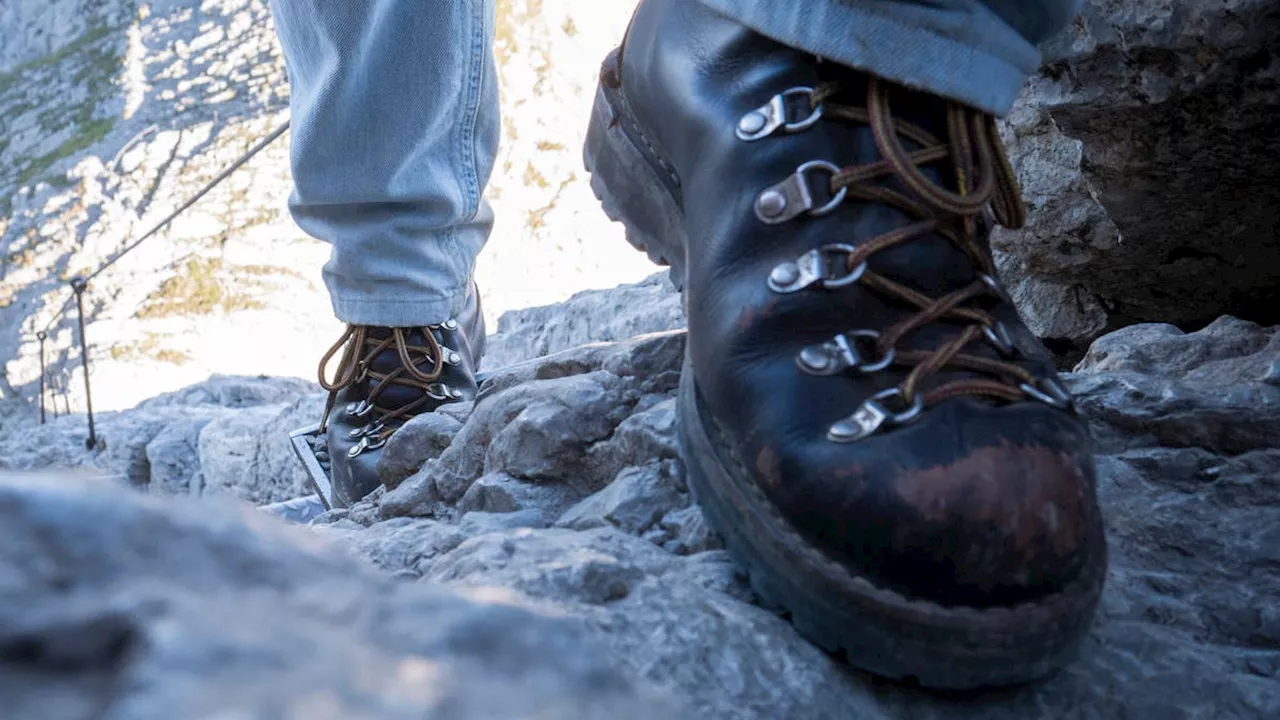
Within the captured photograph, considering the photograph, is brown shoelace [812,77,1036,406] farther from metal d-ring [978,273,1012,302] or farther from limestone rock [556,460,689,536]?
limestone rock [556,460,689,536]

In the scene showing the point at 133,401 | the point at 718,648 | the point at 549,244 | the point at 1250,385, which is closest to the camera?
the point at 718,648

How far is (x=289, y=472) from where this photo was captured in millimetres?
3412

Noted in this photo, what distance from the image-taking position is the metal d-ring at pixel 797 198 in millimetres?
916

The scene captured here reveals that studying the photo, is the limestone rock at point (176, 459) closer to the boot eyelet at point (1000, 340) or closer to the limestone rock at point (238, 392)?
the limestone rock at point (238, 392)

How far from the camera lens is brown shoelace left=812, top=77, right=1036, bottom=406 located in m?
0.84

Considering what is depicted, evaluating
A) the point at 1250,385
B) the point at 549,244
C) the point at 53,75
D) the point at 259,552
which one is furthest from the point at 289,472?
the point at 53,75

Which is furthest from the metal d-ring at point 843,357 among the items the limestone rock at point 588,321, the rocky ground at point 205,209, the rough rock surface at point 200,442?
the rocky ground at point 205,209

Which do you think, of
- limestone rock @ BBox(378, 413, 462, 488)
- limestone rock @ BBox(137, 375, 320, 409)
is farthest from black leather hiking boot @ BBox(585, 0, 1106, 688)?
limestone rock @ BBox(137, 375, 320, 409)

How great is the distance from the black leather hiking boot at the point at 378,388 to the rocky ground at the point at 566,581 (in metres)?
0.18

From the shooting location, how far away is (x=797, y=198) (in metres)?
0.92

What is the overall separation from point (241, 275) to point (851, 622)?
800cm

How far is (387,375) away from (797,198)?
1147 mm

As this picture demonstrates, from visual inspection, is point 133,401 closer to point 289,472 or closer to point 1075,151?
point 289,472

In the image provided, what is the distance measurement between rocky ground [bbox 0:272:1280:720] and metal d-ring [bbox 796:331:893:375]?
0.20 m
